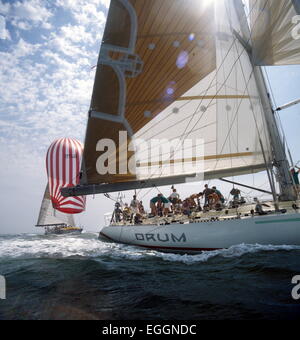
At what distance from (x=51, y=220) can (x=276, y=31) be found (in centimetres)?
3008

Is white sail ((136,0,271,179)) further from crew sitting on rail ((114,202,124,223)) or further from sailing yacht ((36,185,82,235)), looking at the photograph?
sailing yacht ((36,185,82,235))

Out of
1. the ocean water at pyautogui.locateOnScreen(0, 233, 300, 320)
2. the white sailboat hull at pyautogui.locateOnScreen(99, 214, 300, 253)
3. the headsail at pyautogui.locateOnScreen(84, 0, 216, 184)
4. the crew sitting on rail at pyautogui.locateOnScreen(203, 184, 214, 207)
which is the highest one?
the headsail at pyautogui.locateOnScreen(84, 0, 216, 184)

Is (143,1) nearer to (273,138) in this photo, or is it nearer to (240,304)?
(273,138)

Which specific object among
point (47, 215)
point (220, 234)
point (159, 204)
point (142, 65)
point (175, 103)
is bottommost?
point (220, 234)

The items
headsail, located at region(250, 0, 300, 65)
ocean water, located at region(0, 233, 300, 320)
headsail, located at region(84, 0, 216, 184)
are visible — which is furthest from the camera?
headsail, located at region(84, 0, 216, 184)

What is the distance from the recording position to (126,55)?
7164 mm

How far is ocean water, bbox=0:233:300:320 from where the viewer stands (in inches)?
108

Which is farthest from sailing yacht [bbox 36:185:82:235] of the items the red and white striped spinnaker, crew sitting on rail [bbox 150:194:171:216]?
crew sitting on rail [bbox 150:194:171:216]

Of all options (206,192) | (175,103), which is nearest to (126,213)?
(206,192)

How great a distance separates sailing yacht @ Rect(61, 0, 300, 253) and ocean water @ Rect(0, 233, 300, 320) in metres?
1.74

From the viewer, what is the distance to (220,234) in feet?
19.5

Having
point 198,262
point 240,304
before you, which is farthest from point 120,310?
point 198,262

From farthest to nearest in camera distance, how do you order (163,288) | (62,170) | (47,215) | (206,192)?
1. (47,215)
2. (62,170)
3. (206,192)
4. (163,288)

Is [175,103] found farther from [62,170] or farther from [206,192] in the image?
[62,170]
